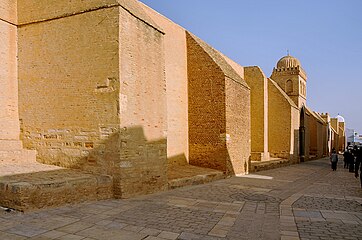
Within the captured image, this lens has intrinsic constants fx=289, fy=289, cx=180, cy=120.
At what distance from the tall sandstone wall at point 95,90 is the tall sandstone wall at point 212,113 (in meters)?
4.56

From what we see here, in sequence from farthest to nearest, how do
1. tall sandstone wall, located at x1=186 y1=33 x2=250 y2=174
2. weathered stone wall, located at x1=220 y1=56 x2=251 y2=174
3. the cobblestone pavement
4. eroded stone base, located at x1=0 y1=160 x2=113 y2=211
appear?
1. weathered stone wall, located at x1=220 y1=56 x2=251 y2=174
2. tall sandstone wall, located at x1=186 y1=33 x2=250 y2=174
3. eroded stone base, located at x1=0 y1=160 x2=113 y2=211
4. the cobblestone pavement

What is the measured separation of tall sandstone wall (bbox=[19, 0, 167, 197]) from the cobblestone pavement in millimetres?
1304

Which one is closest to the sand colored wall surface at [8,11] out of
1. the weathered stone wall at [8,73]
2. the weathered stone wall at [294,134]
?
the weathered stone wall at [8,73]

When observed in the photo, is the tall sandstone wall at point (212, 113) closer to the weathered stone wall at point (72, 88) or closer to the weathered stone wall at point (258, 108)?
the weathered stone wall at point (72, 88)

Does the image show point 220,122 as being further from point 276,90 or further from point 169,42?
point 276,90

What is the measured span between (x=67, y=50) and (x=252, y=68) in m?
17.1

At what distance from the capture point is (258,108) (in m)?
22.5

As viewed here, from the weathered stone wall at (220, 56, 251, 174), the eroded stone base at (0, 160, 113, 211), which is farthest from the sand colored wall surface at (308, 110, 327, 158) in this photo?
the eroded stone base at (0, 160, 113, 211)

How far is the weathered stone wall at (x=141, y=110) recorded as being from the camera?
777 centimetres

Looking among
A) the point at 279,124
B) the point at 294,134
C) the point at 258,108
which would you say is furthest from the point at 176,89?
the point at 294,134

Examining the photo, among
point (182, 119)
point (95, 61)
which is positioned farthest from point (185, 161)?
point (95, 61)

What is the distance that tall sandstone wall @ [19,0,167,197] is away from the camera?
771cm

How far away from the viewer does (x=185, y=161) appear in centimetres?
1372

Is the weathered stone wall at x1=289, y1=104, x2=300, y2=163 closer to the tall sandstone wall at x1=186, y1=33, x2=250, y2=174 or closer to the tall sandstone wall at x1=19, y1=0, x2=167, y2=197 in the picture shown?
the tall sandstone wall at x1=186, y1=33, x2=250, y2=174
